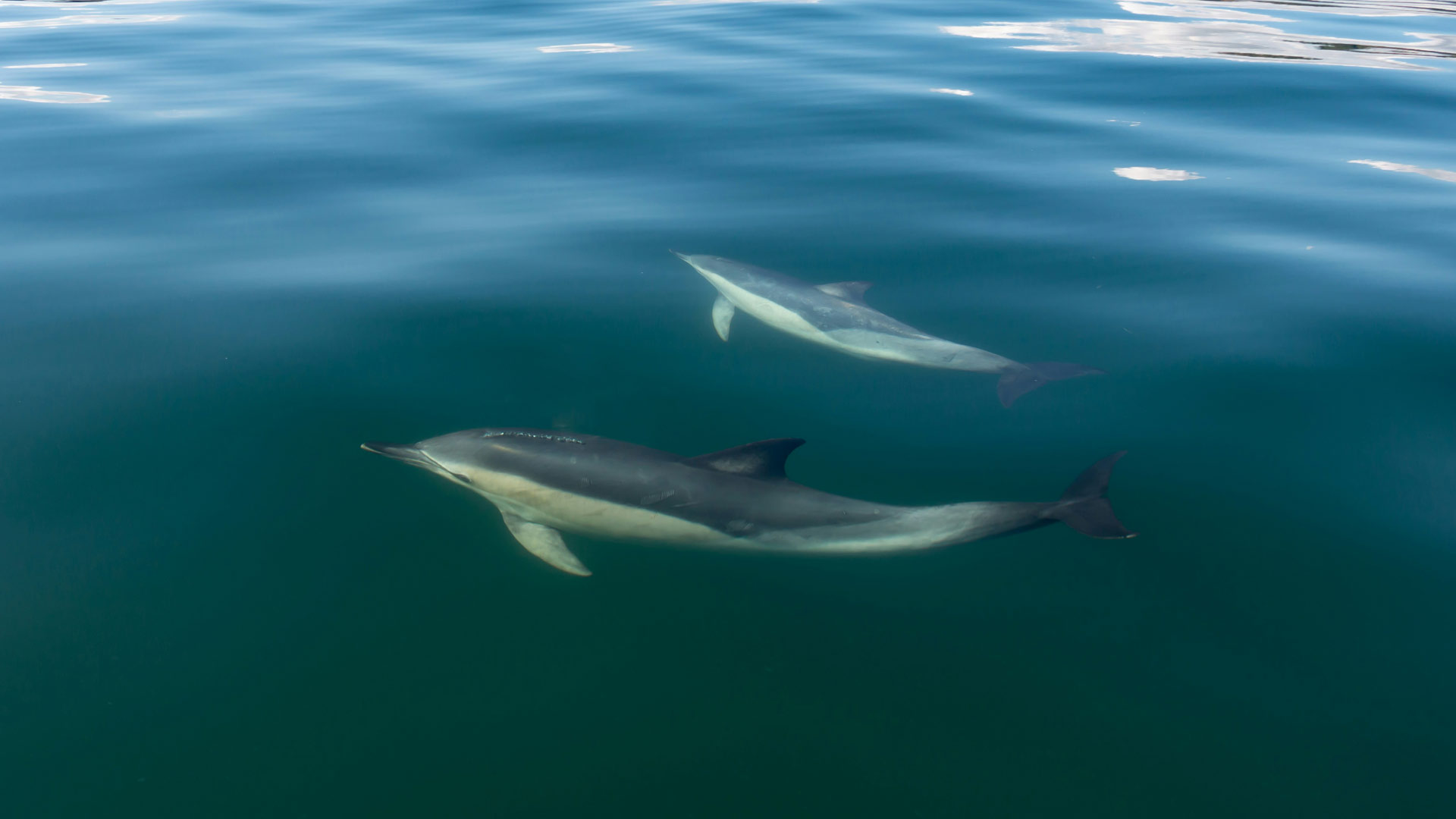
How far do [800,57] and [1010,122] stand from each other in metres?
4.66

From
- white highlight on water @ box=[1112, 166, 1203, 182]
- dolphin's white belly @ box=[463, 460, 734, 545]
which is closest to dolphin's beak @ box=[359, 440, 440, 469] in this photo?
dolphin's white belly @ box=[463, 460, 734, 545]

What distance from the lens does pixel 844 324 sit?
731 cm

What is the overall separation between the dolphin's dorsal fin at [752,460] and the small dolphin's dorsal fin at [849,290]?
2793 mm

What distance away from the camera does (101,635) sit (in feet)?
14.4

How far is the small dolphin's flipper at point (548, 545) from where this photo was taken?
5.09 m

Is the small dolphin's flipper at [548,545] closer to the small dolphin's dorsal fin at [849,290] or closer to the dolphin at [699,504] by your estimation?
the dolphin at [699,504]

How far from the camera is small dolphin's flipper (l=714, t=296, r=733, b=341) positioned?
23.9ft

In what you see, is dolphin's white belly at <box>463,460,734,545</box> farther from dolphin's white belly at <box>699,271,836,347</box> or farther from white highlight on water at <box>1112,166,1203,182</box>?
white highlight on water at <box>1112,166,1203,182</box>

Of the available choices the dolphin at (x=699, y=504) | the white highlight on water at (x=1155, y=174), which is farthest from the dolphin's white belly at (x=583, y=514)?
the white highlight on water at (x=1155, y=174)

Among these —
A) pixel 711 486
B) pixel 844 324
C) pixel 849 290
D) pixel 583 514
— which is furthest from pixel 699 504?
pixel 849 290

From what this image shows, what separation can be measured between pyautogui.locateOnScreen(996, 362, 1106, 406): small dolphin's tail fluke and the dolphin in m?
1.10

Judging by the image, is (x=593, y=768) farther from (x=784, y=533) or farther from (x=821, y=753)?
(x=784, y=533)

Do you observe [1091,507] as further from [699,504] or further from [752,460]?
[699,504]

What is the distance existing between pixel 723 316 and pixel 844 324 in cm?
98
